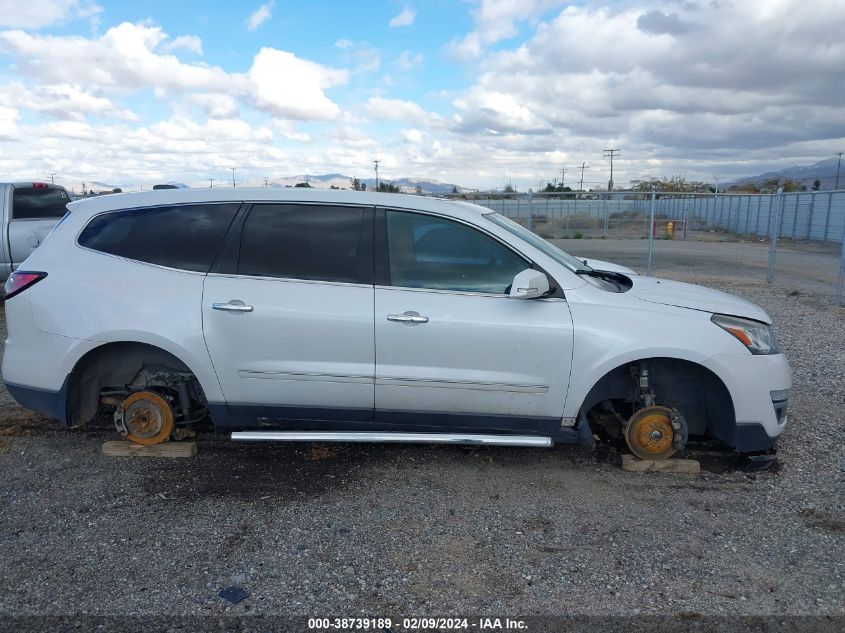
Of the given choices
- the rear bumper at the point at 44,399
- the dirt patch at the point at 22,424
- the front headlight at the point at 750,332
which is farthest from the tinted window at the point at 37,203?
the front headlight at the point at 750,332

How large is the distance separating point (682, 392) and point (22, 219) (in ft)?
31.8

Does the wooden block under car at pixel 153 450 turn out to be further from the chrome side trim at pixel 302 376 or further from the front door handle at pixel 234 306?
the front door handle at pixel 234 306

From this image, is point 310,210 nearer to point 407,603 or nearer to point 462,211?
point 462,211

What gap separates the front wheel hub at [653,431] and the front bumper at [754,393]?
1.21 feet

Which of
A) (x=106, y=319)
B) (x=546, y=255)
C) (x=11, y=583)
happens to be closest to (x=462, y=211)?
(x=546, y=255)

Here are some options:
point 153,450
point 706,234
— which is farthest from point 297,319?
point 706,234

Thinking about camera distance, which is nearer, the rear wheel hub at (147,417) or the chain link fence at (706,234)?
the rear wheel hub at (147,417)

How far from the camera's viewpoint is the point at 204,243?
446cm

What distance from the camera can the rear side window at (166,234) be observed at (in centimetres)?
445

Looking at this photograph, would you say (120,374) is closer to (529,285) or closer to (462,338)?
(462,338)

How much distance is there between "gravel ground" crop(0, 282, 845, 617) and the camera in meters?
3.15

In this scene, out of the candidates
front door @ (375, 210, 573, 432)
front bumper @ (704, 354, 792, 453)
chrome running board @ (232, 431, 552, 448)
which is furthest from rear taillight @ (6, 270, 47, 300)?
front bumper @ (704, 354, 792, 453)

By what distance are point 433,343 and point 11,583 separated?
2.49 metres

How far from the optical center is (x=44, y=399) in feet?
14.9
